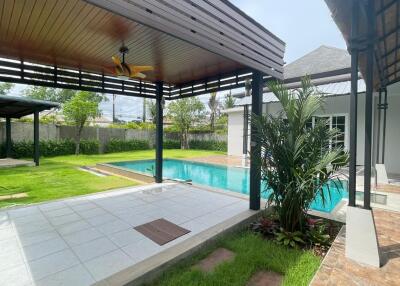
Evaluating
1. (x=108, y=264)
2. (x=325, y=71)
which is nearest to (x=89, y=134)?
(x=325, y=71)

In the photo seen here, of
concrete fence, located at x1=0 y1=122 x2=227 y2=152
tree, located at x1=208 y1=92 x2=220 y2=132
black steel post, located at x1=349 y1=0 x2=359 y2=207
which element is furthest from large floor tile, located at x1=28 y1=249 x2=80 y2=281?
tree, located at x1=208 y1=92 x2=220 y2=132

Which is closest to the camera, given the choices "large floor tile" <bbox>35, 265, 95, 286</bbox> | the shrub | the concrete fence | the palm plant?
"large floor tile" <bbox>35, 265, 95, 286</bbox>

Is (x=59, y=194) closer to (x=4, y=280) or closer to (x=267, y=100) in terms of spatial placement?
(x=4, y=280)

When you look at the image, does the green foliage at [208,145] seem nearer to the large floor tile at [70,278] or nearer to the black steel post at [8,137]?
the black steel post at [8,137]

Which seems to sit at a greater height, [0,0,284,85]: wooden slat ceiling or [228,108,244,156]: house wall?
[0,0,284,85]: wooden slat ceiling

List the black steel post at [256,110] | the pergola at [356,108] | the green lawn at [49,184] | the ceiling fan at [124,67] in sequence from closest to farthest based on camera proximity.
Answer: the pergola at [356,108] < the ceiling fan at [124,67] < the black steel post at [256,110] < the green lawn at [49,184]

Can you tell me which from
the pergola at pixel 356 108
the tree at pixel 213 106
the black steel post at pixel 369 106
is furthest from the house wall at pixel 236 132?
the black steel post at pixel 369 106

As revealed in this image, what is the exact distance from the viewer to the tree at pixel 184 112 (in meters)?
22.4

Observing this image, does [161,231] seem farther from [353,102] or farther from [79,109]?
[79,109]

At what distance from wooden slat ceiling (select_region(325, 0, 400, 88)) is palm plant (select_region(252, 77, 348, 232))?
37.6 inches

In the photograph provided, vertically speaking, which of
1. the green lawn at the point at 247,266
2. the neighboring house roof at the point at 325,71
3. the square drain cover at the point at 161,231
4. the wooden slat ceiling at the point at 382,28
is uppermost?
the neighboring house roof at the point at 325,71

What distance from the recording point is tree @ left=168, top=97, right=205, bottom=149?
883 inches

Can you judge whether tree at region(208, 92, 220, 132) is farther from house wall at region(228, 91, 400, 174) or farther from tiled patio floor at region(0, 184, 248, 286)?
tiled patio floor at region(0, 184, 248, 286)

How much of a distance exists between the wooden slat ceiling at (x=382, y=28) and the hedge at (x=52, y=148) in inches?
646
